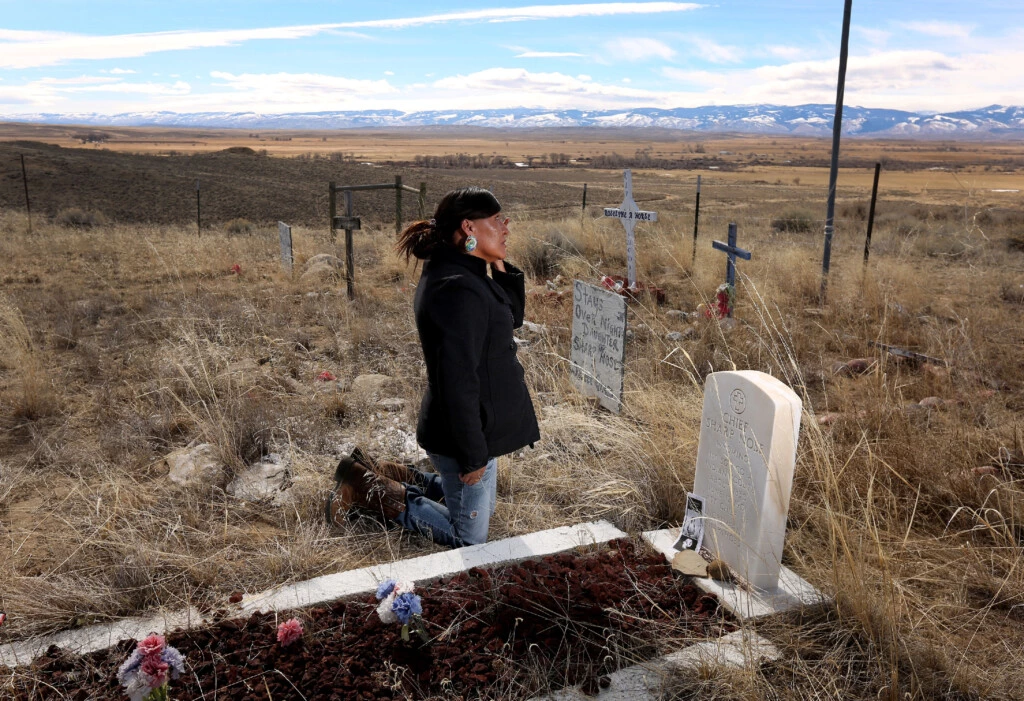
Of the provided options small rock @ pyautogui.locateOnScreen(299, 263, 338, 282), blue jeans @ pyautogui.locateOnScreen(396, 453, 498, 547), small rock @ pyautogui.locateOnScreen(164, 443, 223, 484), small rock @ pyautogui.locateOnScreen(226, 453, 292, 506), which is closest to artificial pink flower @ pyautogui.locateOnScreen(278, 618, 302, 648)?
blue jeans @ pyautogui.locateOnScreen(396, 453, 498, 547)

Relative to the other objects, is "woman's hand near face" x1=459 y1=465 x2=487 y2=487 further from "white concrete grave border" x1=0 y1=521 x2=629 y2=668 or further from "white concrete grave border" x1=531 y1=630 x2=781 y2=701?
"white concrete grave border" x1=531 y1=630 x2=781 y2=701

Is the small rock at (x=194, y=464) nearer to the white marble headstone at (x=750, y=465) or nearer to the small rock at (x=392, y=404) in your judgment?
the small rock at (x=392, y=404)

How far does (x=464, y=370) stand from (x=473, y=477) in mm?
475

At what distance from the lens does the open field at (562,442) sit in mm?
2806

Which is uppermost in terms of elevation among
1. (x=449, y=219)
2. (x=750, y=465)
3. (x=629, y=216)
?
(x=449, y=219)

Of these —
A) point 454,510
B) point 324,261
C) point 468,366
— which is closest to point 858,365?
point 454,510

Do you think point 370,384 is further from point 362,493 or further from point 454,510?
point 454,510

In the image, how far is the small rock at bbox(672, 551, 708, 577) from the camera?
3100 millimetres

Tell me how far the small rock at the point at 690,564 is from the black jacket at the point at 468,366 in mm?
810

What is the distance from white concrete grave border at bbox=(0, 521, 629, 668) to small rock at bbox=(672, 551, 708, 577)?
1.09ft

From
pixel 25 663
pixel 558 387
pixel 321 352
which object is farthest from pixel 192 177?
pixel 25 663

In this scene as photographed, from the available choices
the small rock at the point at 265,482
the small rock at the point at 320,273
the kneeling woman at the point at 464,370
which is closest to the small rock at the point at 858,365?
the kneeling woman at the point at 464,370

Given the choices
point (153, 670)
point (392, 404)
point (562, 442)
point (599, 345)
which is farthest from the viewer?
point (392, 404)

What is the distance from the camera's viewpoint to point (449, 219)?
316 centimetres
